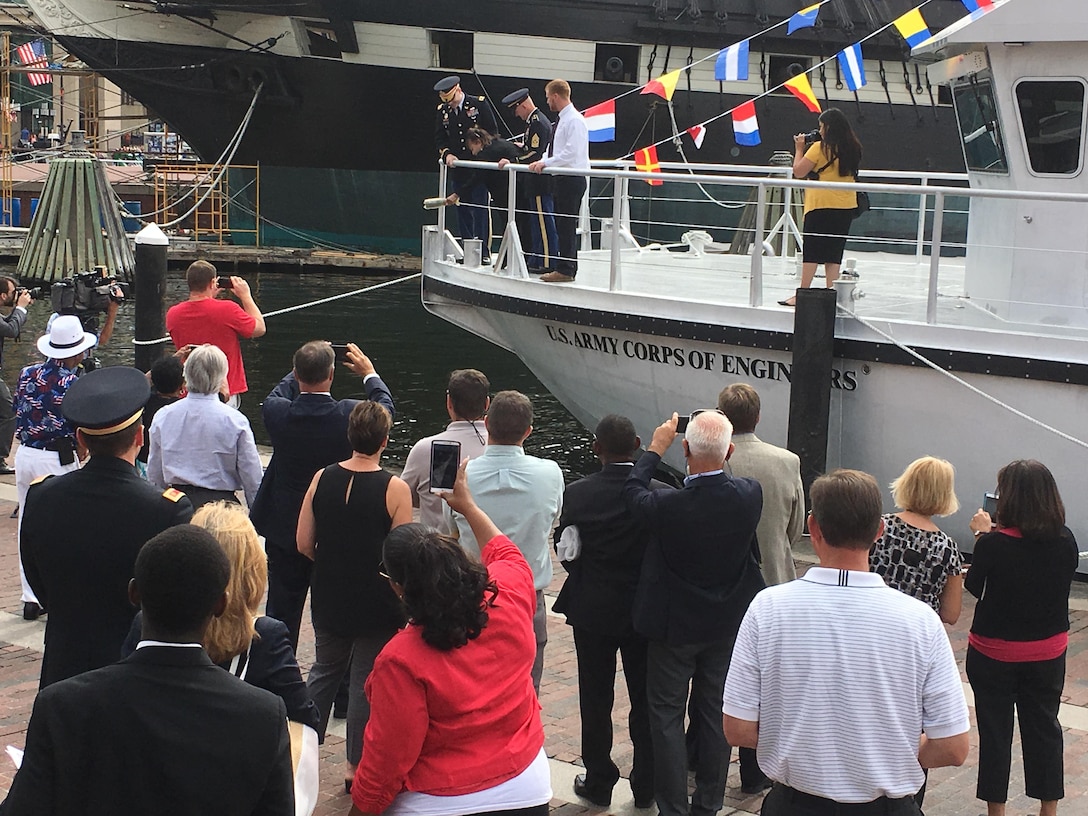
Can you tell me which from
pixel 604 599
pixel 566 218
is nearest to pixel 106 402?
pixel 604 599

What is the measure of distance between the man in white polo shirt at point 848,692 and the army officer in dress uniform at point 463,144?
29.7ft

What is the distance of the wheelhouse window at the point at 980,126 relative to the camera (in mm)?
9305

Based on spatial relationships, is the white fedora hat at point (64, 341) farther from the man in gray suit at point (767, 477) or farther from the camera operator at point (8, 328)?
the man in gray suit at point (767, 477)

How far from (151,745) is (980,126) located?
27.3 feet

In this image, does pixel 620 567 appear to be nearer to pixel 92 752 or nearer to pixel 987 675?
pixel 987 675

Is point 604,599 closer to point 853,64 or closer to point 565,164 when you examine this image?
point 565,164

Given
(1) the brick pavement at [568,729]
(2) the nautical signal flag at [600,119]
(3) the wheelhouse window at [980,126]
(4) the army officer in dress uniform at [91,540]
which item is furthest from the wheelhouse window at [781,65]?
(4) the army officer in dress uniform at [91,540]

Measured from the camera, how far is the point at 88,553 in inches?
155

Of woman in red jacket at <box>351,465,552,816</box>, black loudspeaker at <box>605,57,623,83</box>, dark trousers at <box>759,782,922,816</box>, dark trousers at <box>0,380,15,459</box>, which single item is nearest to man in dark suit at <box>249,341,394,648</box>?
woman in red jacket at <box>351,465,552,816</box>

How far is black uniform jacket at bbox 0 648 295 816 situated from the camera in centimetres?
265

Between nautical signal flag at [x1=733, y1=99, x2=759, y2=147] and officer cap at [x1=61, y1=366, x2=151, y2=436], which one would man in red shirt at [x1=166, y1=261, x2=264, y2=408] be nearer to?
officer cap at [x1=61, y1=366, x2=151, y2=436]

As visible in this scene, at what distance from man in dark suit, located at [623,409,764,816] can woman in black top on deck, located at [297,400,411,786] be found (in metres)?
0.91

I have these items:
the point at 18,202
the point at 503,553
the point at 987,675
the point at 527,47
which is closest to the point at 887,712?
the point at 503,553

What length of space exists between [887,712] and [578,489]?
73.8 inches
